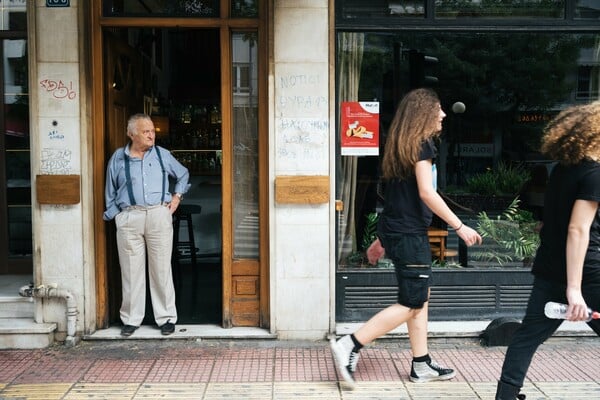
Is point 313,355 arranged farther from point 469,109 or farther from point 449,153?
point 469,109

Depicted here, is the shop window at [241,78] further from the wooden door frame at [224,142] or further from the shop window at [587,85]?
the shop window at [587,85]

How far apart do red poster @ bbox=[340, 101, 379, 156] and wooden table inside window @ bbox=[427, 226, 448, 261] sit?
98 centimetres

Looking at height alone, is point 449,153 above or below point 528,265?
above

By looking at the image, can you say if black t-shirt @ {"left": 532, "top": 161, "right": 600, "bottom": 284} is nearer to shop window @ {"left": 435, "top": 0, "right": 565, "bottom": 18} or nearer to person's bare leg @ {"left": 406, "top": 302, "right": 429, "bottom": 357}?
person's bare leg @ {"left": 406, "top": 302, "right": 429, "bottom": 357}

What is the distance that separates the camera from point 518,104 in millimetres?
6473

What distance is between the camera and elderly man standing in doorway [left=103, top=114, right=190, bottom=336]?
5.66 m

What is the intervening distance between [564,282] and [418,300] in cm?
105

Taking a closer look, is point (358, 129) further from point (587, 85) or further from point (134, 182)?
point (587, 85)

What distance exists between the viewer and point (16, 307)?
579 cm

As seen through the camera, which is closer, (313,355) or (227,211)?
(313,355)

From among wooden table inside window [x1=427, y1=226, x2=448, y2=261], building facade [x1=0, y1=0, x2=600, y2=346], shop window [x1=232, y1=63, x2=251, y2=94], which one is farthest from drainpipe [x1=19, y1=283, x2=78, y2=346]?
wooden table inside window [x1=427, y1=226, x2=448, y2=261]

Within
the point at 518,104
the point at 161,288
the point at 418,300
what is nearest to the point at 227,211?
the point at 161,288

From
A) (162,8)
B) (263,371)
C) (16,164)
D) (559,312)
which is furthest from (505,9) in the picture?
(16,164)

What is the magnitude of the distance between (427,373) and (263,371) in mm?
1219
